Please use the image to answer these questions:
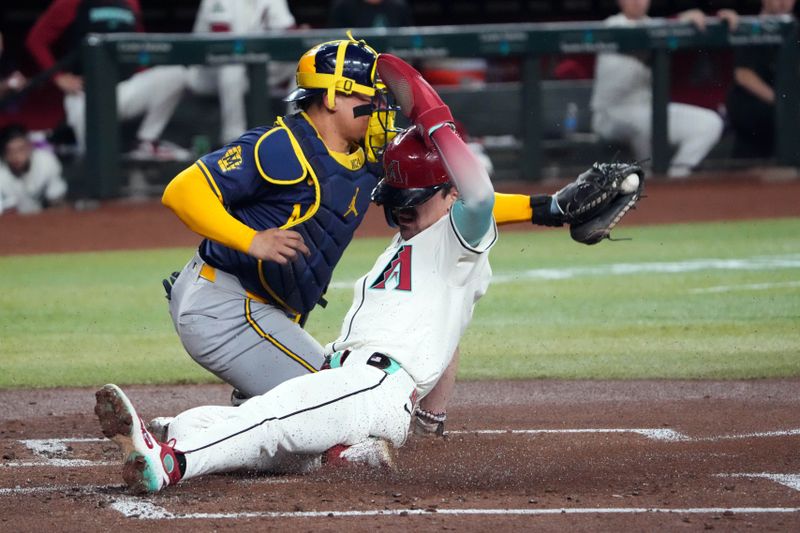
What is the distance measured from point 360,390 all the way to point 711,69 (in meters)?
9.74

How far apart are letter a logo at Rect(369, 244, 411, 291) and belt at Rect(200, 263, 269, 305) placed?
554mm

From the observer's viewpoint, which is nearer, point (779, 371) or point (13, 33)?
point (779, 371)

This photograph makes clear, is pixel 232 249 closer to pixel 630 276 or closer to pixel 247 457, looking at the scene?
pixel 247 457

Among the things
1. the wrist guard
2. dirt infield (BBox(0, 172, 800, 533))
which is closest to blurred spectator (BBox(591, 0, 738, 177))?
dirt infield (BBox(0, 172, 800, 533))

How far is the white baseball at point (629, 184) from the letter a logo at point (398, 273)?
757mm

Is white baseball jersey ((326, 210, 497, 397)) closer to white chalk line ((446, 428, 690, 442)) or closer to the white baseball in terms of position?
the white baseball

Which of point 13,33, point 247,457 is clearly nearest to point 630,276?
point 247,457

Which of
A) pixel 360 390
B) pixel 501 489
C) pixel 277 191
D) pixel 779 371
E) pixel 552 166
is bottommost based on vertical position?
pixel 552 166

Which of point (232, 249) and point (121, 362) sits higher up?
point (232, 249)

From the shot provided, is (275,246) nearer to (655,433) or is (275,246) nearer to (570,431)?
(570,431)

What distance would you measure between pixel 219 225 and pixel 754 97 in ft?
32.6

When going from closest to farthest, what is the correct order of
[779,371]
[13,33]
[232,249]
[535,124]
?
[232,249] < [779,371] < [535,124] < [13,33]

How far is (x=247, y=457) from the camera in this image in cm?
401

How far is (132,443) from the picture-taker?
151 inches
